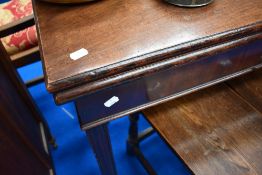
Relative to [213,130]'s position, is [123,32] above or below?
above

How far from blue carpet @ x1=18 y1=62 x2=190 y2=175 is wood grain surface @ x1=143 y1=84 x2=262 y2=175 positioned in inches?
17.8

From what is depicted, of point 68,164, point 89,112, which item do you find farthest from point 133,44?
point 68,164

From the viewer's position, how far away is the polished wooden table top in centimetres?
43

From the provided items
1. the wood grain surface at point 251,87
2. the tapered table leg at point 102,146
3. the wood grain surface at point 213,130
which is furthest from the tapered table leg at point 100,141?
the wood grain surface at point 251,87

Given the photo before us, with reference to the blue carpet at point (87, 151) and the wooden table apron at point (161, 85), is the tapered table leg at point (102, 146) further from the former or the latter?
the blue carpet at point (87, 151)

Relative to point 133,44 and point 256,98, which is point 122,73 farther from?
point 256,98

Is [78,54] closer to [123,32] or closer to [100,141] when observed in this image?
[123,32]

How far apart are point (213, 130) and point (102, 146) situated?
0.92 feet

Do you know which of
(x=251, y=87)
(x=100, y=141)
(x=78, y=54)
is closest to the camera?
(x=78, y=54)

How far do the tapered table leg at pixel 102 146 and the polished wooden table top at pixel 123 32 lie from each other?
0.55 feet

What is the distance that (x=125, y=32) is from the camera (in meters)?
0.49

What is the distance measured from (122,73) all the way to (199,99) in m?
0.33

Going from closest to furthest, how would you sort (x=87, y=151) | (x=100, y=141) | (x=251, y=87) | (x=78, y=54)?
1. (x=78, y=54)
2. (x=100, y=141)
3. (x=251, y=87)
4. (x=87, y=151)

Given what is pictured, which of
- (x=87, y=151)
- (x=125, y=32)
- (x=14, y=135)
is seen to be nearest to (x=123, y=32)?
(x=125, y=32)
